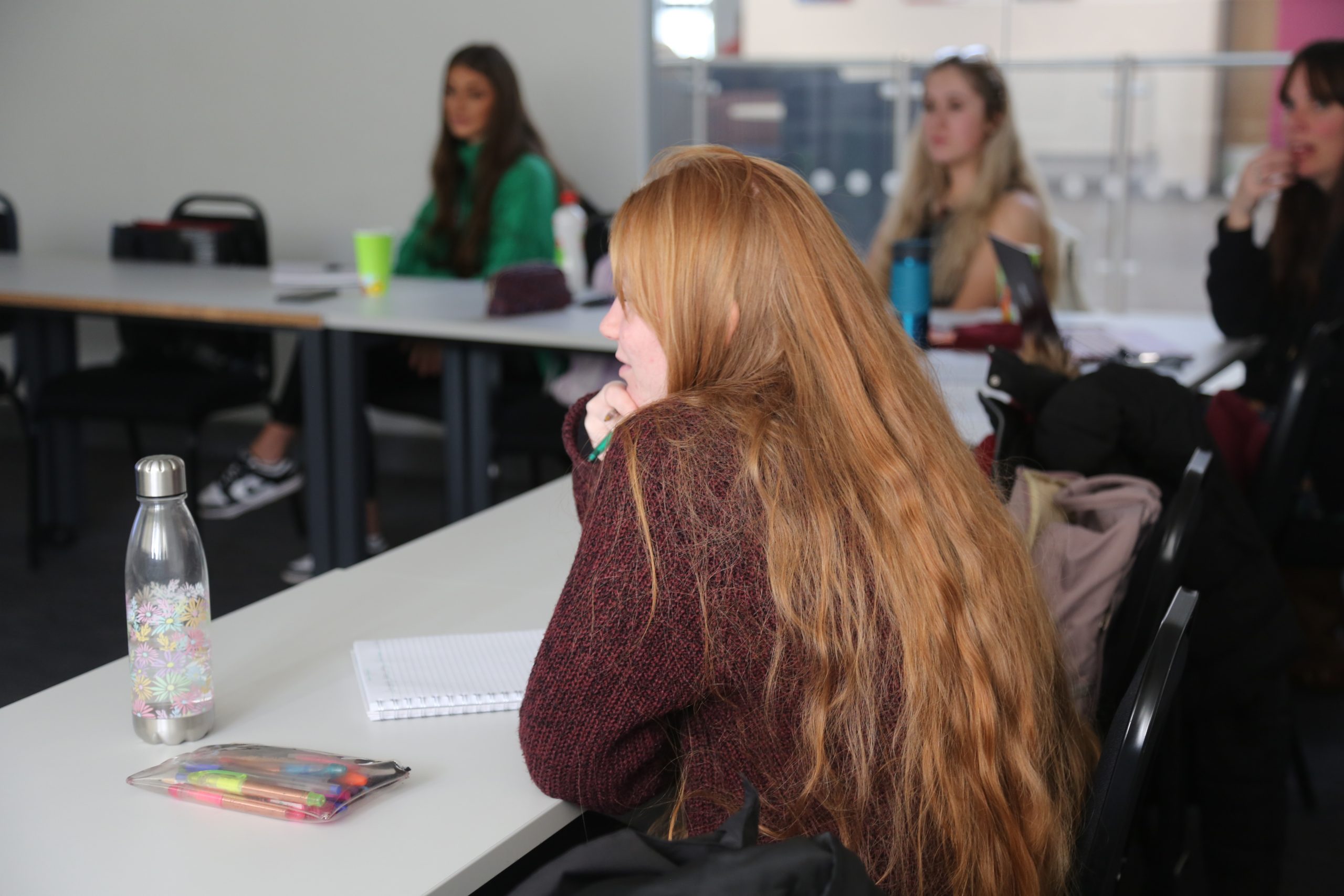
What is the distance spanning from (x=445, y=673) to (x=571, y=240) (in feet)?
7.25

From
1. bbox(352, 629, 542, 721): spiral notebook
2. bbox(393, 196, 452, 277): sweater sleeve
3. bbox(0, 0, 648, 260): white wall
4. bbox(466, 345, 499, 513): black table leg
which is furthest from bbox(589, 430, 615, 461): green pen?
bbox(0, 0, 648, 260): white wall

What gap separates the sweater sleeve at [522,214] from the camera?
348 cm

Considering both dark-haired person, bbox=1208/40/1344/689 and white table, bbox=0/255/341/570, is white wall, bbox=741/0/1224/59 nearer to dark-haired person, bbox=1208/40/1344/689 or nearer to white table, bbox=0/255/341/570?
dark-haired person, bbox=1208/40/1344/689

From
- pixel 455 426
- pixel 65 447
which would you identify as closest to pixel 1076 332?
pixel 455 426

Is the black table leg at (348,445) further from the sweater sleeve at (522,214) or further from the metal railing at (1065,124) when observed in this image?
the metal railing at (1065,124)

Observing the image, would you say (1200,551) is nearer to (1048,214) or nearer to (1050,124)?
(1048,214)

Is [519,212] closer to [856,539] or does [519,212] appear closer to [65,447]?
[65,447]

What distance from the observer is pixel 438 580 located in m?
1.55

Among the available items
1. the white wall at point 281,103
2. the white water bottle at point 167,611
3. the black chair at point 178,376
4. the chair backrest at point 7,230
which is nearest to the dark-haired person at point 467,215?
the black chair at point 178,376

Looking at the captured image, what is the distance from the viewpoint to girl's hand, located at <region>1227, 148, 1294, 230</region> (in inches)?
111

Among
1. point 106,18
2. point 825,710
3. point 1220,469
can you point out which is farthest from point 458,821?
point 106,18

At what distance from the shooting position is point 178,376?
11.3 feet

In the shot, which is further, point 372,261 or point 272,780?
point 372,261

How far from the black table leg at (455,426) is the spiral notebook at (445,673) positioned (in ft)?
5.52
